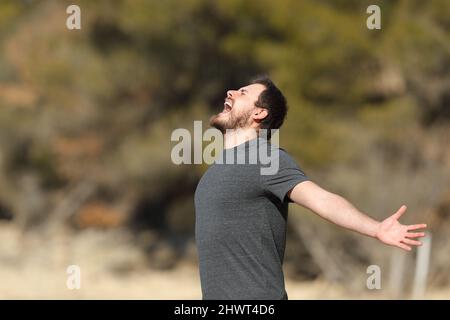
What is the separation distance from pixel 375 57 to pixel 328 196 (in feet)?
35.1

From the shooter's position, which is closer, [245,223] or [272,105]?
[245,223]

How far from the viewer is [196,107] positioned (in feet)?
52.2

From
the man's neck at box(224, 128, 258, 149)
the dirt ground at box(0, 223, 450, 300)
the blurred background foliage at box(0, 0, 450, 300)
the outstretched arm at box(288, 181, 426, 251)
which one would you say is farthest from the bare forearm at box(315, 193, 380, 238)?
the dirt ground at box(0, 223, 450, 300)

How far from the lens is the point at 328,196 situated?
11.0ft

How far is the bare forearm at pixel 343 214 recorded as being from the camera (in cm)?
331

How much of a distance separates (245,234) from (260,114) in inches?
22.4

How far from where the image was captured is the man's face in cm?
379

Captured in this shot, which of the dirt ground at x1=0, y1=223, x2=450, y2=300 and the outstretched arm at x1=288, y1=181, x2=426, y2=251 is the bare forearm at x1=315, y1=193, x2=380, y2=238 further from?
the dirt ground at x1=0, y1=223, x2=450, y2=300

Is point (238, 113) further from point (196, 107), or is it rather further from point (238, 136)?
point (196, 107)

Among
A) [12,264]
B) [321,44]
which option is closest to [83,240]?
[12,264]

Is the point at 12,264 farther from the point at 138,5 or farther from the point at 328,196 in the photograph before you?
the point at 328,196

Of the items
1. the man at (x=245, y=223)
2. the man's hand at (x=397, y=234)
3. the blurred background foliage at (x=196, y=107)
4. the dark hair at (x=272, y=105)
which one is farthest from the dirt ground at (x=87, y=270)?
the man's hand at (x=397, y=234)

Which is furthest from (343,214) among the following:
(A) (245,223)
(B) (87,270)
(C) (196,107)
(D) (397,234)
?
(B) (87,270)

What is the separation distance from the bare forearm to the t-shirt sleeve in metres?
0.15
